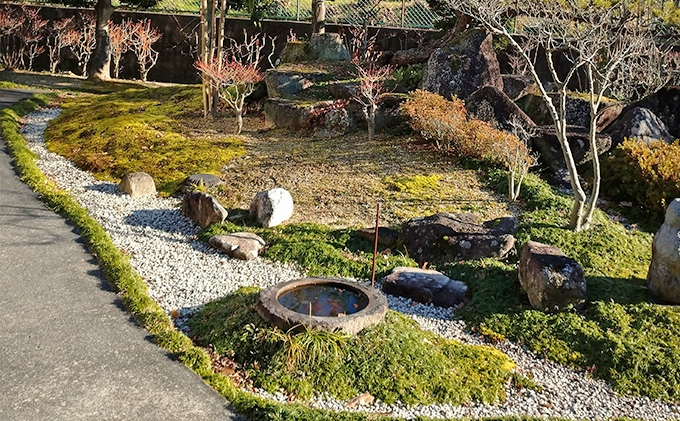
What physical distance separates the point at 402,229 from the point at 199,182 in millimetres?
3819

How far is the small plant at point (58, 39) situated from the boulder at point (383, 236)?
65.6 ft

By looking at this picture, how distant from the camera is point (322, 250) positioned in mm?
8539

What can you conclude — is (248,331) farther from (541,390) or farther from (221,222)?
(221,222)

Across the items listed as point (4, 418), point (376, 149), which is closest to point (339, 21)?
point (376, 149)

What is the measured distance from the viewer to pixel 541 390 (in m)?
5.92

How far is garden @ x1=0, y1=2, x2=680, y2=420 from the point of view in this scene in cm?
589

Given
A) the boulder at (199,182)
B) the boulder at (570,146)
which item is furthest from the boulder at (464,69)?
the boulder at (199,182)

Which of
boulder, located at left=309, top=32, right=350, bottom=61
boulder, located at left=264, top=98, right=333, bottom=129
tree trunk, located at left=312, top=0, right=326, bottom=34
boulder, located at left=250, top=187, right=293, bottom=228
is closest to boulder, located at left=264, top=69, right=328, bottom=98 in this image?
boulder, located at left=264, top=98, right=333, bottom=129

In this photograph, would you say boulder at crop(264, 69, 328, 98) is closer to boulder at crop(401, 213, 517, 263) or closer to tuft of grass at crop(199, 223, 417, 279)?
tuft of grass at crop(199, 223, 417, 279)

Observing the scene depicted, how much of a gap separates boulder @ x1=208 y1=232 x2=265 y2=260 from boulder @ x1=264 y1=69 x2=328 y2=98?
748 cm

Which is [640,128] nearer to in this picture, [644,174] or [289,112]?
[644,174]

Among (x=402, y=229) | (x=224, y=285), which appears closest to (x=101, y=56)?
(x=402, y=229)

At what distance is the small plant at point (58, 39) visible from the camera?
24828 millimetres

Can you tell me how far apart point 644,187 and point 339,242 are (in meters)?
5.62
